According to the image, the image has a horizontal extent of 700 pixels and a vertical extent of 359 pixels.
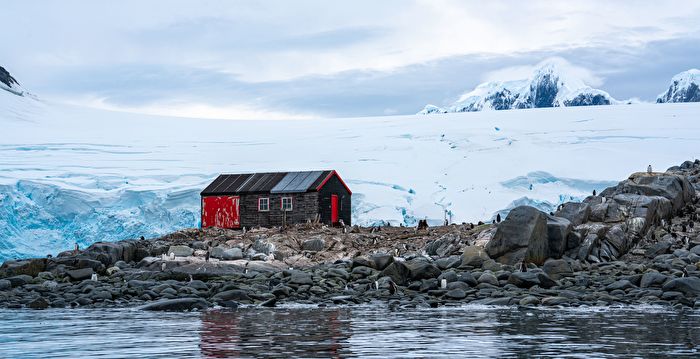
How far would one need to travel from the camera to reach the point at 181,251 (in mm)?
25016

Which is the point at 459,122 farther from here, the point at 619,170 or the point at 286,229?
the point at 286,229

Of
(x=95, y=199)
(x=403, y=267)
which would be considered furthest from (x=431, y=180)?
(x=403, y=267)

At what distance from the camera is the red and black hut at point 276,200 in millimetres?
31719

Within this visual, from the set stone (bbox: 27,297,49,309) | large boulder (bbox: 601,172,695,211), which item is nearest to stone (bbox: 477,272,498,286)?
large boulder (bbox: 601,172,695,211)

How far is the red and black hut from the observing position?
3172 cm

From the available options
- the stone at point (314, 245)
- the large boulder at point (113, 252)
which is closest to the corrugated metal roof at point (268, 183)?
the stone at point (314, 245)

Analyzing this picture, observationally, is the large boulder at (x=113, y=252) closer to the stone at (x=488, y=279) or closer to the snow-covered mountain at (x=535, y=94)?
the stone at (x=488, y=279)

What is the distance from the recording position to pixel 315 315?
13.9 meters

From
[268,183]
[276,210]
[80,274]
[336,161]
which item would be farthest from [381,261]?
[336,161]

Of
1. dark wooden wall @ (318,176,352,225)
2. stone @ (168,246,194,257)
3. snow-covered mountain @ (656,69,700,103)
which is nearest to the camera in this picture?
stone @ (168,246,194,257)

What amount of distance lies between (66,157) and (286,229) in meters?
21.2

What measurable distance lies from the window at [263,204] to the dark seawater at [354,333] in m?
17.3

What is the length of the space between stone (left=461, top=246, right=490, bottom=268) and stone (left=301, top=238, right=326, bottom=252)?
638 centimetres

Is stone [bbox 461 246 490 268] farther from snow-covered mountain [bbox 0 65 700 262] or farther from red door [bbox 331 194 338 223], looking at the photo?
snow-covered mountain [bbox 0 65 700 262]
